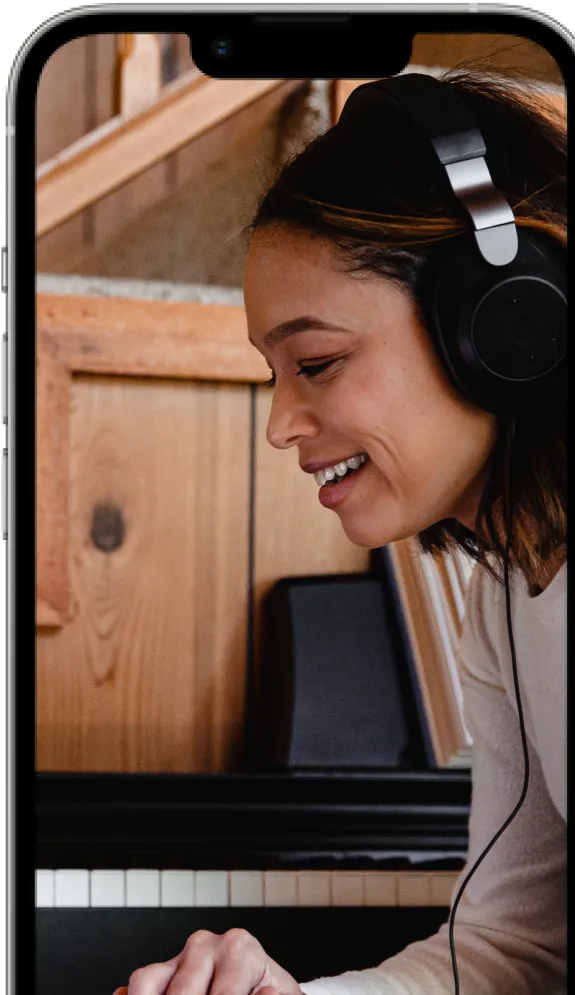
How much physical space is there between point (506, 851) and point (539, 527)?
0.18 meters

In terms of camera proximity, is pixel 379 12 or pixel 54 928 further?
pixel 54 928

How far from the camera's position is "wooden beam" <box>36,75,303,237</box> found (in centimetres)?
47

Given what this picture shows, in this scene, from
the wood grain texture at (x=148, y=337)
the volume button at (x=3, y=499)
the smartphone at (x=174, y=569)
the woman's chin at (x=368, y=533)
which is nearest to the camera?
the volume button at (x=3, y=499)

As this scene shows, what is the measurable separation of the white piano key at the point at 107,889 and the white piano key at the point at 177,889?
28 millimetres

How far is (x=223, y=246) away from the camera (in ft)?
2.05

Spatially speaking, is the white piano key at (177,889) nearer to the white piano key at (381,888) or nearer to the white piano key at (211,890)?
the white piano key at (211,890)

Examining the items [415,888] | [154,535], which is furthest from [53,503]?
[415,888]

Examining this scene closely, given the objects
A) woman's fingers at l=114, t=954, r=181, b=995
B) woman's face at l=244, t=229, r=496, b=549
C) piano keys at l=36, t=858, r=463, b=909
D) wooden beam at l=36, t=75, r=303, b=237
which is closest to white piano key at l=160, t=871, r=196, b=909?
piano keys at l=36, t=858, r=463, b=909

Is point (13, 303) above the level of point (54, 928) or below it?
above

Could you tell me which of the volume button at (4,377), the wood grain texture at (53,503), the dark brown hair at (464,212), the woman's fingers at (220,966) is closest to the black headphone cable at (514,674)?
the dark brown hair at (464,212)

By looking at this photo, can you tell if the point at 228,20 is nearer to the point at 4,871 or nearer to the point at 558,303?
the point at 558,303

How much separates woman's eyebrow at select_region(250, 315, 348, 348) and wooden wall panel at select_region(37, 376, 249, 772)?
0.28 m

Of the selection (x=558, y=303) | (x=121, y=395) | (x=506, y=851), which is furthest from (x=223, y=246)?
(x=506, y=851)

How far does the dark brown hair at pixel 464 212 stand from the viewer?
393 millimetres
